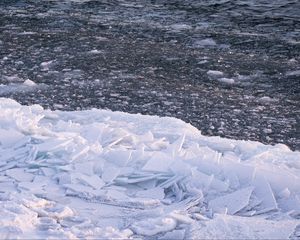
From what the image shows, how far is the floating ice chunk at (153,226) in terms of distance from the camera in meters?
3.16

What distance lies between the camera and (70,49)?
7836 mm

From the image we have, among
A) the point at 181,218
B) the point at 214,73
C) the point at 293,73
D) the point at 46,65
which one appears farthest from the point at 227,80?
the point at 181,218

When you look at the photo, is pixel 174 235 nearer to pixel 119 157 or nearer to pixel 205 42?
pixel 119 157

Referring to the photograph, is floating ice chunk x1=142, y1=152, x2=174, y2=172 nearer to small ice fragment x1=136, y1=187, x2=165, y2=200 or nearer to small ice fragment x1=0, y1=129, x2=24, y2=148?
small ice fragment x1=136, y1=187, x2=165, y2=200

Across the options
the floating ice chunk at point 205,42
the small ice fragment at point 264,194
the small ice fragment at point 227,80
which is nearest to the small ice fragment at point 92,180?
the small ice fragment at point 264,194

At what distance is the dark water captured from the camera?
19.0 ft

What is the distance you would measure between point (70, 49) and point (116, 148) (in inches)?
157

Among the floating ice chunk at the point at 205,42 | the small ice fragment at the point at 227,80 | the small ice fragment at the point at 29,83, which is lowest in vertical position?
the floating ice chunk at the point at 205,42

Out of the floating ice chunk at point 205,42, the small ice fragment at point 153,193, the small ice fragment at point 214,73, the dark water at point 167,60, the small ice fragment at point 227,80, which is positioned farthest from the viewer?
the floating ice chunk at point 205,42

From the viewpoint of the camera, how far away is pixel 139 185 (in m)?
3.69

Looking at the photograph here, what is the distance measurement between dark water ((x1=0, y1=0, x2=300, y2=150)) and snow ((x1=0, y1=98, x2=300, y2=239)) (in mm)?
1102

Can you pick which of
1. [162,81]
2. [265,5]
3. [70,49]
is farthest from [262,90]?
[265,5]

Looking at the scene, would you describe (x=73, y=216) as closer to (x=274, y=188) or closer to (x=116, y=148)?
(x=116, y=148)

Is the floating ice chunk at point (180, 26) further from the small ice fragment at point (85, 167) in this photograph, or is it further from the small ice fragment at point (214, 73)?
the small ice fragment at point (85, 167)
